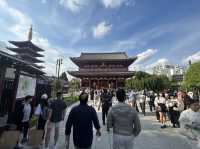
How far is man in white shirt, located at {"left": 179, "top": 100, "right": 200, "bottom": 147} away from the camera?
151 inches

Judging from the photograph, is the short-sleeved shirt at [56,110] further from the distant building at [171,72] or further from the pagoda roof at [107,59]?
the distant building at [171,72]

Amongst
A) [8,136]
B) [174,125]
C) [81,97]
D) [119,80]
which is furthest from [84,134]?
[119,80]

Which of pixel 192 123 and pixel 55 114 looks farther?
pixel 55 114

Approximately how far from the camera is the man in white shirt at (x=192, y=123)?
3828 mm

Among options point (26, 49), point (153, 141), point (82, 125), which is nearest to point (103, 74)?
point (26, 49)

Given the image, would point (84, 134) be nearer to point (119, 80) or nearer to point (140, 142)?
point (140, 142)

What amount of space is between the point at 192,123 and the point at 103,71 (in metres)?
40.0

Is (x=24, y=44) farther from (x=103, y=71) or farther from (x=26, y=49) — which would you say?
(x=103, y=71)

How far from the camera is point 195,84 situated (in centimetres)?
4356

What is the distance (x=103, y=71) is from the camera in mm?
43938

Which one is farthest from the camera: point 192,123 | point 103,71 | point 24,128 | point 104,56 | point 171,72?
point 171,72

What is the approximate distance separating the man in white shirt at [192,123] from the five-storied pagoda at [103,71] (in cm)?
3780

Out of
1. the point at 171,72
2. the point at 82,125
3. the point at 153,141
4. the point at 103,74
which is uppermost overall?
the point at 171,72

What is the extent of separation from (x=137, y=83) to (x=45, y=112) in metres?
47.9
